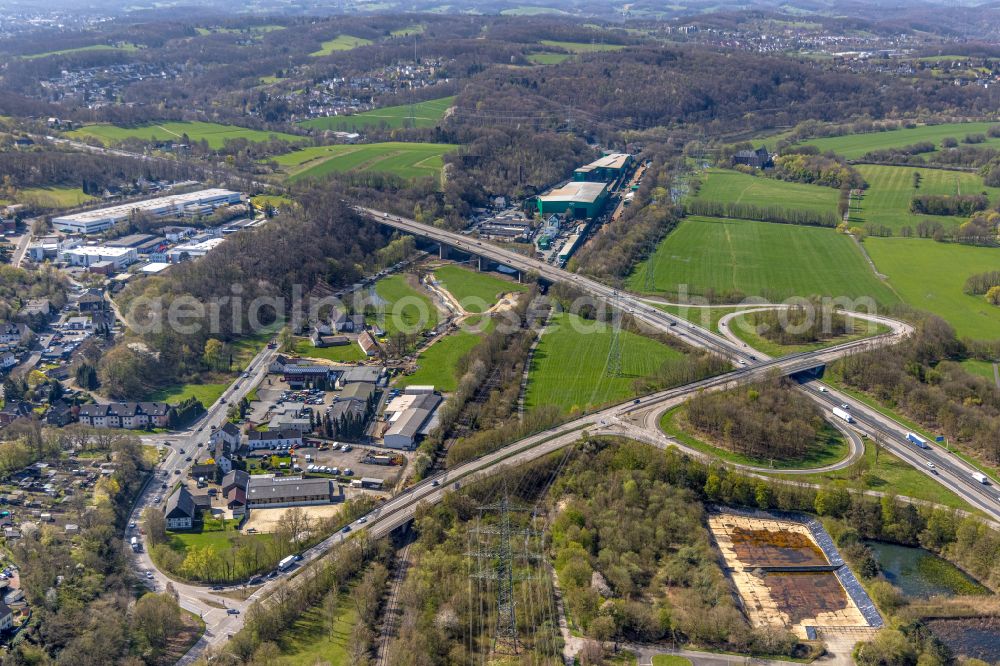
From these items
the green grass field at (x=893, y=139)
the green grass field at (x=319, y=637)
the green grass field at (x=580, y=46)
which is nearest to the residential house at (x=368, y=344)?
the green grass field at (x=319, y=637)

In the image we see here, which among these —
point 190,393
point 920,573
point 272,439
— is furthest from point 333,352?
point 920,573

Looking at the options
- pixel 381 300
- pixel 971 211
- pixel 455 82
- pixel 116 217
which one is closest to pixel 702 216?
pixel 971 211

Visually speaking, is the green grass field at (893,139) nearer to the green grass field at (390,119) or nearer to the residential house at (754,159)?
the residential house at (754,159)

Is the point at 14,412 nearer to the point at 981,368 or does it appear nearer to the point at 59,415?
the point at 59,415

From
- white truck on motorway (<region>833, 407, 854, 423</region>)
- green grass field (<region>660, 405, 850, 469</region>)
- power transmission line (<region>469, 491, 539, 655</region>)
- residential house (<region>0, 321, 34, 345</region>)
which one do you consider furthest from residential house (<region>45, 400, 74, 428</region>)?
white truck on motorway (<region>833, 407, 854, 423</region>)

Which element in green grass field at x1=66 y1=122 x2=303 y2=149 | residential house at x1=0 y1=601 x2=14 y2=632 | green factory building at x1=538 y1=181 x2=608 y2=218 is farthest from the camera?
green grass field at x1=66 y1=122 x2=303 y2=149

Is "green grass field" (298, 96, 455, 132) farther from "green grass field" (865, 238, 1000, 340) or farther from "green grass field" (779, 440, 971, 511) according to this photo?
"green grass field" (779, 440, 971, 511)

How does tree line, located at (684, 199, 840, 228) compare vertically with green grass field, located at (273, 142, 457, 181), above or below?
below
